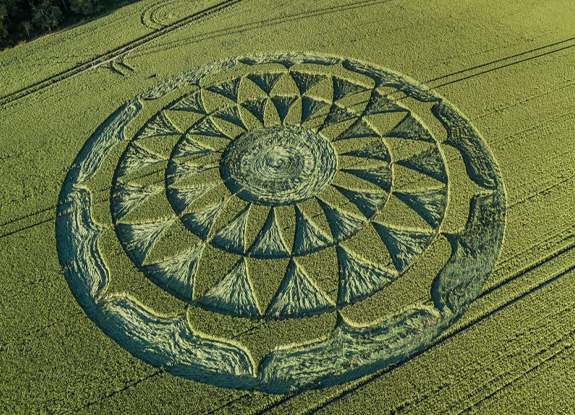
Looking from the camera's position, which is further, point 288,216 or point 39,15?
point 39,15

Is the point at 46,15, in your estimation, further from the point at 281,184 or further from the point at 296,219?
the point at 296,219

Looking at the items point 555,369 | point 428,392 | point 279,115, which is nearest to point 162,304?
point 428,392

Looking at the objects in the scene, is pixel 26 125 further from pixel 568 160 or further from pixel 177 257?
pixel 568 160

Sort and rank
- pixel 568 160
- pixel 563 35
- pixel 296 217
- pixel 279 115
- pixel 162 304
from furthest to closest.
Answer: pixel 563 35
pixel 279 115
pixel 568 160
pixel 296 217
pixel 162 304

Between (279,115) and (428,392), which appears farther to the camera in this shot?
(279,115)

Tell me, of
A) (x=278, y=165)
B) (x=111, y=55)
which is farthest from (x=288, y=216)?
(x=111, y=55)

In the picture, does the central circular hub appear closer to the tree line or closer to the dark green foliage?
the tree line
